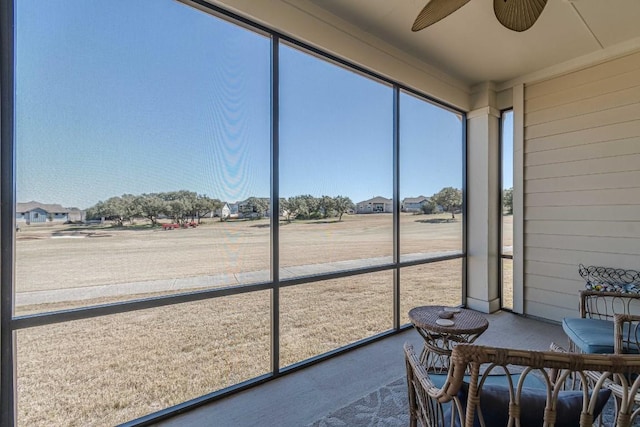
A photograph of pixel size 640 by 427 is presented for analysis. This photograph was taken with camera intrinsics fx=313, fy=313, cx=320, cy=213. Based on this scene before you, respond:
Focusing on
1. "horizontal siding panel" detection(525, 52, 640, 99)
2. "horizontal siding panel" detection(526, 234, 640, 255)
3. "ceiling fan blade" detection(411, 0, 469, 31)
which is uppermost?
"horizontal siding panel" detection(525, 52, 640, 99)

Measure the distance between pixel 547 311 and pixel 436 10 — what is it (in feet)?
12.2

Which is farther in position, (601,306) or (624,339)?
(601,306)

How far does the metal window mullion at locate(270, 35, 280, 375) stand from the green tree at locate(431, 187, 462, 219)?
2.39m

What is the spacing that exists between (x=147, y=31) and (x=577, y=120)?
4.32 meters

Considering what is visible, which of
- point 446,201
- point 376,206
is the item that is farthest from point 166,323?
point 446,201

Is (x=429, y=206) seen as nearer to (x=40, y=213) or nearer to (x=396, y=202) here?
(x=396, y=202)

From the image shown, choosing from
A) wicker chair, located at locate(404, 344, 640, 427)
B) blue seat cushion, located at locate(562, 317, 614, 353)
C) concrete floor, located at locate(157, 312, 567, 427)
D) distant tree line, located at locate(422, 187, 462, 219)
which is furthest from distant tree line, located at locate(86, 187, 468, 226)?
blue seat cushion, located at locate(562, 317, 614, 353)

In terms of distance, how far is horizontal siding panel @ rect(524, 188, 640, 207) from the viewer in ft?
10.5

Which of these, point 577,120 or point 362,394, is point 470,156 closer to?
point 577,120

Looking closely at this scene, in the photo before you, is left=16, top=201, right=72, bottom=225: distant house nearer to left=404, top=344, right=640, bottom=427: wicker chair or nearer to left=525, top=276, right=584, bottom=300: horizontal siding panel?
left=404, top=344, right=640, bottom=427: wicker chair

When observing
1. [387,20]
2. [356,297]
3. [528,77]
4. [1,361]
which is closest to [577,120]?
[528,77]

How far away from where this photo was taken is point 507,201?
166 inches

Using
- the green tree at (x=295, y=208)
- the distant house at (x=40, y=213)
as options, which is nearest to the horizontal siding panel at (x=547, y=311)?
the green tree at (x=295, y=208)

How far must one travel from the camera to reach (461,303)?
14.5ft
